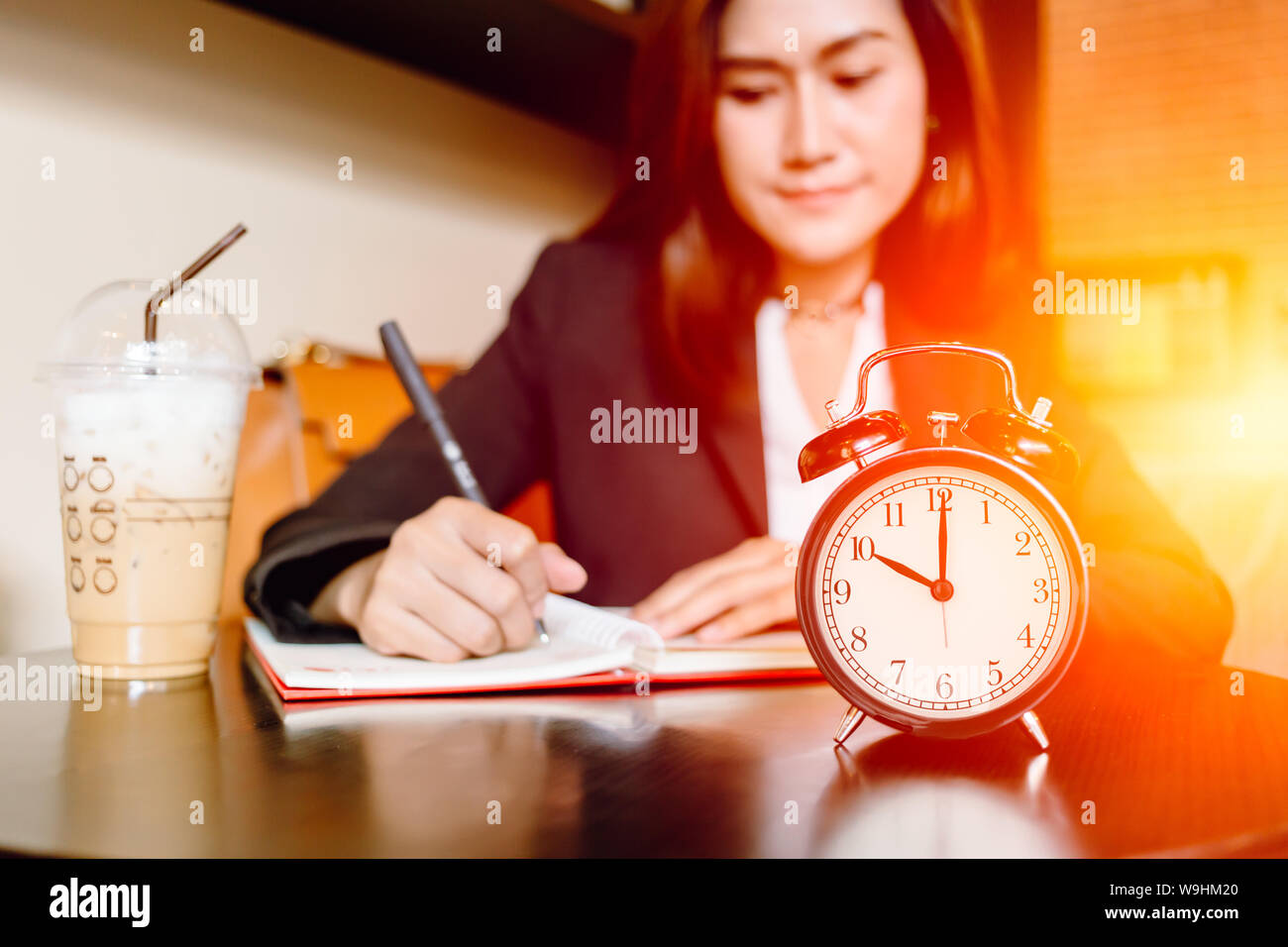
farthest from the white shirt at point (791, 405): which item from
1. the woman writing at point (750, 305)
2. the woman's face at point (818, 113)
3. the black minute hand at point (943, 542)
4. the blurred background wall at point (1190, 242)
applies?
the blurred background wall at point (1190, 242)

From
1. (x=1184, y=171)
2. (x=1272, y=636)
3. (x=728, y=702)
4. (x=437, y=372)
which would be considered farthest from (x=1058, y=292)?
(x=728, y=702)

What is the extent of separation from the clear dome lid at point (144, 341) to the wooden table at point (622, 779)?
22 cm

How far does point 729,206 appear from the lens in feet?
4.33

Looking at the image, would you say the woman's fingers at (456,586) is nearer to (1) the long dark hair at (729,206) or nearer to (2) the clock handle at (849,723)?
(2) the clock handle at (849,723)

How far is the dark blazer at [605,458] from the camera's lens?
0.95 m

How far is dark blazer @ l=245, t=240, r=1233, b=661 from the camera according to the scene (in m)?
0.95

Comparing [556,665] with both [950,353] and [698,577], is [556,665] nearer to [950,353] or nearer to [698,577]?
[698,577]

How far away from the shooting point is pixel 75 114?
1.09m

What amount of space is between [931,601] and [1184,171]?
2.27 metres

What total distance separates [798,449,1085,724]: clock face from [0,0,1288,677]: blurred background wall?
923mm

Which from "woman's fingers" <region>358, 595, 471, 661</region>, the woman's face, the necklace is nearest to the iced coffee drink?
"woman's fingers" <region>358, 595, 471, 661</region>

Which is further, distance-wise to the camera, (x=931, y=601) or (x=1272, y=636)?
(x=1272, y=636)
